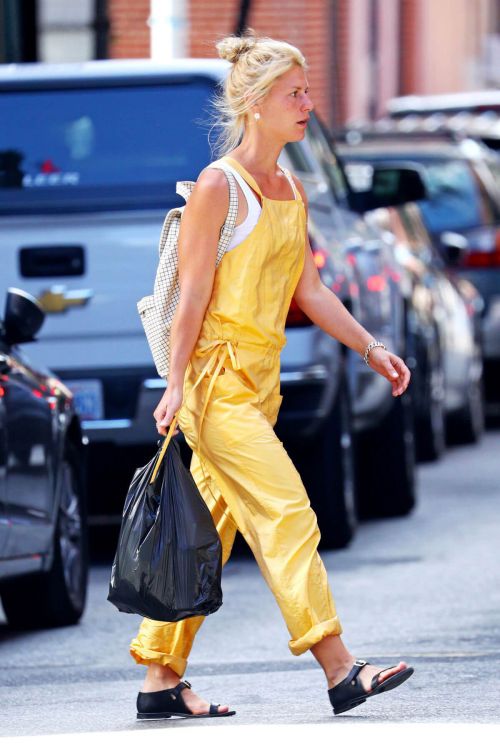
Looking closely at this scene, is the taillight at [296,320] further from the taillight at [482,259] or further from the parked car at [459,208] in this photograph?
the taillight at [482,259]

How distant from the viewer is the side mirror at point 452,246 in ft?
52.1

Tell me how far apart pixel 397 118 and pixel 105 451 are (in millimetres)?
14198

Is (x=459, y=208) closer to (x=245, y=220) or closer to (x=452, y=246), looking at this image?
(x=452, y=246)

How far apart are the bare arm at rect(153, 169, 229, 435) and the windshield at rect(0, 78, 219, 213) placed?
3.61 m

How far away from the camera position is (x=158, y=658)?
612 centimetres

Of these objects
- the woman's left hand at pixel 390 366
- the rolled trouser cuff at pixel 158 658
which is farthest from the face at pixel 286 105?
the rolled trouser cuff at pixel 158 658

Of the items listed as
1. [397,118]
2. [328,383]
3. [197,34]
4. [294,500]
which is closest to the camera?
[294,500]

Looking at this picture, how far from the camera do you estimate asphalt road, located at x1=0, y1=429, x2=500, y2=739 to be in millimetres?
6312

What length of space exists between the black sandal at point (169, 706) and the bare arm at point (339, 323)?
98 centimetres

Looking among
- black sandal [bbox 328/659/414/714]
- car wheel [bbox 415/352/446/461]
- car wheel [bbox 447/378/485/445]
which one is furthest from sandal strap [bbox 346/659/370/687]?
car wheel [bbox 447/378/485/445]

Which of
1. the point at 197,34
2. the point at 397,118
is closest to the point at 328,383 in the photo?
the point at 397,118

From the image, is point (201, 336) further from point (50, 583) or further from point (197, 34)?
point (197, 34)

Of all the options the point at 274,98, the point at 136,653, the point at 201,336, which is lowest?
the point at 136,653

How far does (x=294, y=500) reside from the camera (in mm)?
5996
